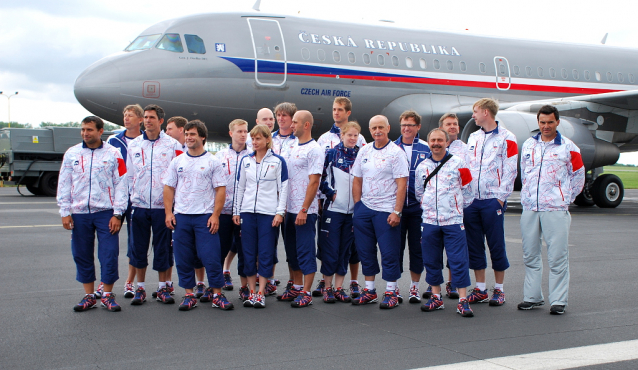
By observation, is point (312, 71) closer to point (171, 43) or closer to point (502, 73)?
point (171, 43)

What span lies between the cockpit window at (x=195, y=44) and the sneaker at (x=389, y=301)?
28.1 ft

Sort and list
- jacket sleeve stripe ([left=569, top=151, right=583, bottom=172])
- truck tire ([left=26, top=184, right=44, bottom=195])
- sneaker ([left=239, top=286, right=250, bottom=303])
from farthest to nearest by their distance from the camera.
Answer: truck tire ([left=26, top=184, right=44, bottom=195]) < sneaker ([left=239, top=286, right=250, bottom=303]) < jacket sleeve stripe ([left=569, top=151, right=583, bottom=172])

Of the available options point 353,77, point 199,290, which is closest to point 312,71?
point 353,77

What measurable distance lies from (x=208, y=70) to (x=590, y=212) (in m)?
9.38

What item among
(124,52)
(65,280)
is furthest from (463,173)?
(124,52)

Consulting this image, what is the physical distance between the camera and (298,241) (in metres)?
5.53

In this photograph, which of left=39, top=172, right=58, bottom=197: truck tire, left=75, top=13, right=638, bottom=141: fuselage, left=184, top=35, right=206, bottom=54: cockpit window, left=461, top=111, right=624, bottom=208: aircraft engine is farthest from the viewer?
left=39, top=172, right=58, bottom=197: truck tire

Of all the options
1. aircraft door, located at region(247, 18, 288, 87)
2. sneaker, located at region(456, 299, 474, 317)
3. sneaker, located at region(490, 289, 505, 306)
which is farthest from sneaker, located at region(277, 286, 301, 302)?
aircraft door, located at region(247, 18, 288, 87)

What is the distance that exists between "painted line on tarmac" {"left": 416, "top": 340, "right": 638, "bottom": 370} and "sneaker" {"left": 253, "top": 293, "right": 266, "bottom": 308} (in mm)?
2049

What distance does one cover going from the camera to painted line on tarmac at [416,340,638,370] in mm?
3625

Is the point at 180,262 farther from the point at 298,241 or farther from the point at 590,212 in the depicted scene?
the point at 590,212

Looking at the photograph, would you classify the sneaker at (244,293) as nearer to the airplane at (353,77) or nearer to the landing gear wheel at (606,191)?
the airplane at (353,77)

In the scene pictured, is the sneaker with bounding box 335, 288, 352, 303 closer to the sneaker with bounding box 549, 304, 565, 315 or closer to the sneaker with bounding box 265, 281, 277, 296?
the sneaker with bounding box 265, 281, 277, 296

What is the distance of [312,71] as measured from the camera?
43.7 ft
